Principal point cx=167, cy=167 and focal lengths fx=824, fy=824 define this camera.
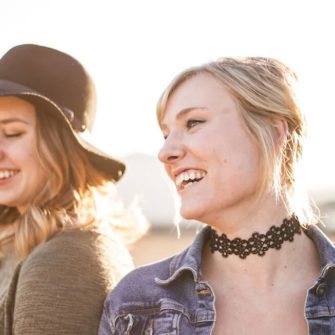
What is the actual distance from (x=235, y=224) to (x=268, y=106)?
1.62 ft

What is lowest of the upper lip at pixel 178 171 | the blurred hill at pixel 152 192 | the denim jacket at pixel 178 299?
the denim jacket at pixel 178 299

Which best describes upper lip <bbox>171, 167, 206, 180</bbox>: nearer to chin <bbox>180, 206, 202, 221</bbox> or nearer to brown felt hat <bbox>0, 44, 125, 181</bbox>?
chin <bbox>180, 206, 202, 221</bbox>

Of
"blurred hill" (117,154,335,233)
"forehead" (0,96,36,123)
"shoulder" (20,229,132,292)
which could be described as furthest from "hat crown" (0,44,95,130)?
"blurred hill" (117,154,335,233)

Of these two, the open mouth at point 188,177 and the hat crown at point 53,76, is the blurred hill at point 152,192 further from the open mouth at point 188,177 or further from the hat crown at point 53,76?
the open mouth at point 188,177

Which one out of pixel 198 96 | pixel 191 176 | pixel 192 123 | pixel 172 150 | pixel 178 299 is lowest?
pixel 178 299

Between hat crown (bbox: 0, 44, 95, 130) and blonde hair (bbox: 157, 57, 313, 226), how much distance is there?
2.56 feet

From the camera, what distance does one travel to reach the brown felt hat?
159 inches

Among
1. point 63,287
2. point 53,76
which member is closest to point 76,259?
point 63,287

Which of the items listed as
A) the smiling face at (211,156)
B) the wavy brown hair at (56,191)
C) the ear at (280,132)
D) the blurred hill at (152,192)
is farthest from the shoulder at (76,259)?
the blurred hill at (152,192)

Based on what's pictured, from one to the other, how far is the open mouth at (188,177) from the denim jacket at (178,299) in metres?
0.28

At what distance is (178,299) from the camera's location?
3.28 m

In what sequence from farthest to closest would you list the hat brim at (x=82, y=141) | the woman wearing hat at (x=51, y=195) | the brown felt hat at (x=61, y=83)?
the brown felt hat at (x=61, y=83)
the hat brim at (x=82, y=141)
the woman wearing hat at (x=51, y=195)

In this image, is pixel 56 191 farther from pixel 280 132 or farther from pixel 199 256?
pixel 280 132

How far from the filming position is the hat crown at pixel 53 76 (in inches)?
159
